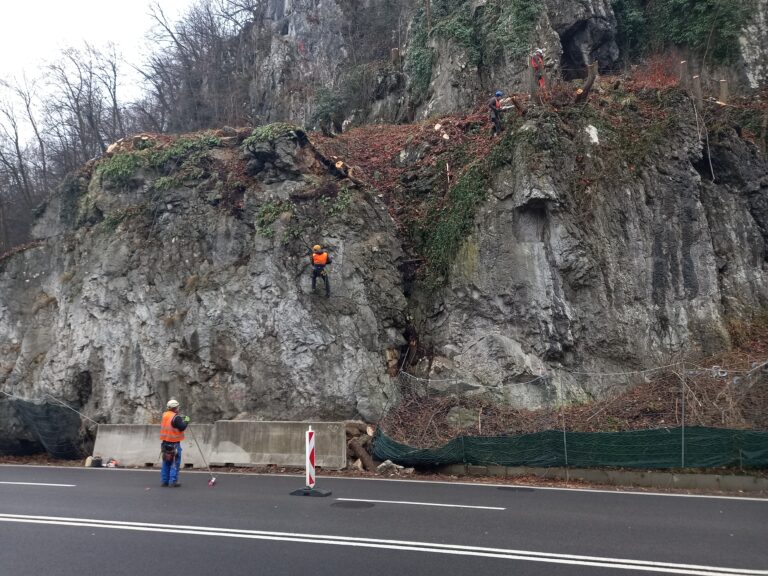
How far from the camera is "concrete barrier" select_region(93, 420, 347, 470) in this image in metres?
13.9

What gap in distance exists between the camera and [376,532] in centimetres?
748

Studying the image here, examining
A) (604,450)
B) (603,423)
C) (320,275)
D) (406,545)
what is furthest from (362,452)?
(406,545)

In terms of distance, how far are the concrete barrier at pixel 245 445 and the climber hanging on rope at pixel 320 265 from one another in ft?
14.0

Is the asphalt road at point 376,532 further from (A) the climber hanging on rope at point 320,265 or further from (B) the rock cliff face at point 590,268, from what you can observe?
(A) the climber hanging on rope at point 320,265

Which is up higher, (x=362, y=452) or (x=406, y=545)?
(x=362, y=452)

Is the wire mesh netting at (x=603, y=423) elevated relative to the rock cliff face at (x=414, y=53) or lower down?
lower down

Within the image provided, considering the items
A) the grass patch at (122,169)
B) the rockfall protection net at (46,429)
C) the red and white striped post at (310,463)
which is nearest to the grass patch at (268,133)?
the grass patch at (122,169)

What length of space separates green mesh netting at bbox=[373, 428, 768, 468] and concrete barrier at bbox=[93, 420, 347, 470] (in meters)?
1.18

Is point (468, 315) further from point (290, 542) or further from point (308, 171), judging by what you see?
point (290, 542)

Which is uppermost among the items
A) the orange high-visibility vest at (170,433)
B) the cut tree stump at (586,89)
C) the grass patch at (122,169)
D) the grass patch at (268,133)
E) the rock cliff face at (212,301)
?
the cut tree stump at (586,89)

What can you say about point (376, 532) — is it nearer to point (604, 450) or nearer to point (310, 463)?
point (310, 463)

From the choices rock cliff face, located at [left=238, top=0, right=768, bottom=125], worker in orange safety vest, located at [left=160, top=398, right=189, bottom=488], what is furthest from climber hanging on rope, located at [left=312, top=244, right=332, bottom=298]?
rock cliff face, located at [left=238, top=0, right=768, bottom=125]

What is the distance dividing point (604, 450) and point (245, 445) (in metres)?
7.89

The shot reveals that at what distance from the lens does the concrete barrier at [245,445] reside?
1392 cm
